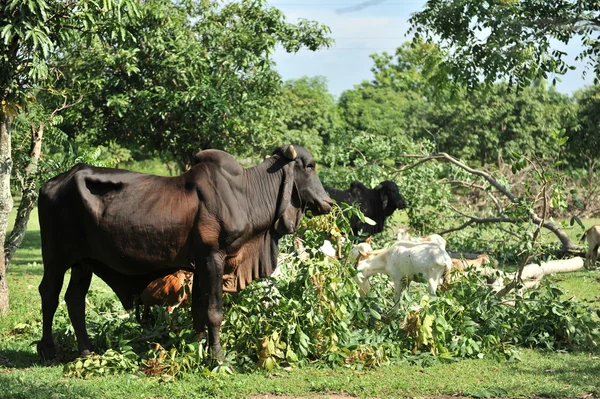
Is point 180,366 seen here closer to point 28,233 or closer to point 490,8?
point 490,8

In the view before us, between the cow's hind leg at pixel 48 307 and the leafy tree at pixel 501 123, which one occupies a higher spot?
the leafy tree at pixel 501 123

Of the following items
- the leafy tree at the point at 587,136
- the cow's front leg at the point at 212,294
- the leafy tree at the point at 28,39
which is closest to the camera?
the cow's front leg at the point at 212,294

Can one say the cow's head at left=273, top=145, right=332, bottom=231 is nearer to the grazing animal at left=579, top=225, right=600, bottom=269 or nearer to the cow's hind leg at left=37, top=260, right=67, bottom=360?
the cow's hind leg at left=37, top=260, right=67, bottom=360

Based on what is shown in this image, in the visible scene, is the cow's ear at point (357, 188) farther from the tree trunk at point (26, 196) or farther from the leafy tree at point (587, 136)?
the leafy tree at point (587, 136)

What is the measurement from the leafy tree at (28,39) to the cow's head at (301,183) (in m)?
2.66

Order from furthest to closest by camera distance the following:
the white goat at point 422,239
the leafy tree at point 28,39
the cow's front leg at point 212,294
→ the white goat at point 422,239
the leafy tree at point 28,39
the cow's front leg at point 212,294

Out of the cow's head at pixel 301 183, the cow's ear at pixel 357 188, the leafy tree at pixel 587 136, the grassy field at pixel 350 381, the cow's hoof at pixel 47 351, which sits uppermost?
the leafy tree at pixel 587 136

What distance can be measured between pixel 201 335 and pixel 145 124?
380 inches

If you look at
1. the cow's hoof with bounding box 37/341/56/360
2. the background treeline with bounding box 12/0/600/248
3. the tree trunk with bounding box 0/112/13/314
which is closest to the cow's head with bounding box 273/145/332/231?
the cow's hoof with bounding box 37/341/56/360

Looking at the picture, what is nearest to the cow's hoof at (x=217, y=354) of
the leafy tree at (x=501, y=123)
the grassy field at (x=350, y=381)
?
the grassy field at (x=350, y=381)

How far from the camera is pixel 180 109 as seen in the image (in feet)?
51.7

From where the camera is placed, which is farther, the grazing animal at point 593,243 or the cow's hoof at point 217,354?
the grazing animal at point 593,243

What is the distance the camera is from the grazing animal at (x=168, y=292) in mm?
7691

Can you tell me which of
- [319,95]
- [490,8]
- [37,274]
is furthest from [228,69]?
[319,95]
